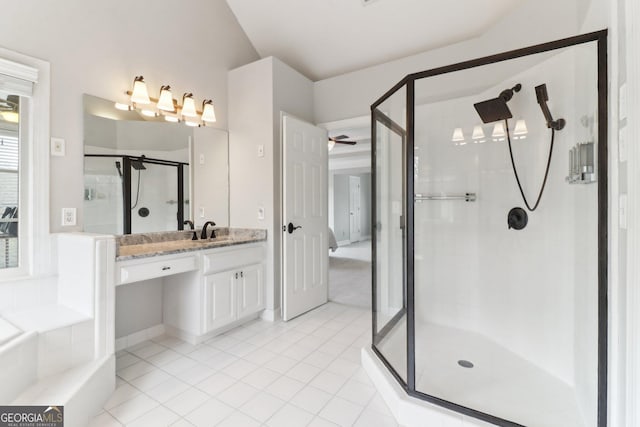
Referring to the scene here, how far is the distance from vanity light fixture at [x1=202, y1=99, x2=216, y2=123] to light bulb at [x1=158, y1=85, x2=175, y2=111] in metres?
0.33

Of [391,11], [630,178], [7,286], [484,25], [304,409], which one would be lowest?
[304,409]

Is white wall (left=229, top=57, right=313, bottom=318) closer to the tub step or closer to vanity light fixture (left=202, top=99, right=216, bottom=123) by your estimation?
vanity light fixture (left=202, top=99, right=216, bottom=123)

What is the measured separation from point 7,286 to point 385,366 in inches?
94.2

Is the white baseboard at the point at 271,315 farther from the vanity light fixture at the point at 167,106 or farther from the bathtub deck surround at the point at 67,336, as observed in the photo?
the vanity light fixture at the point at 167,106

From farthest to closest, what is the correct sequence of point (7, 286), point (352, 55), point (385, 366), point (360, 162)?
point (360, 162) < point (352, 55) < point (385, 366) < point (7, 286)

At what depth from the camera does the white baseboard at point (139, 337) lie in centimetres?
235

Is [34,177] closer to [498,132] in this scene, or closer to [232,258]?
[232,258]

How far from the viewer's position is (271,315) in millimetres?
2967

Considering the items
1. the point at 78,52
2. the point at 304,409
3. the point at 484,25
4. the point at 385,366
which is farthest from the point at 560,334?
the point at 78,52

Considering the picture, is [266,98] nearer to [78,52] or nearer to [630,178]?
[78,52]

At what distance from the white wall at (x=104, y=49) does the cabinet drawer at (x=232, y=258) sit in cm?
94

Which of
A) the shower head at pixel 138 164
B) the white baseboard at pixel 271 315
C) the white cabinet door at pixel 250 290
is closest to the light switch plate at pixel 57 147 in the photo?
the shower head at pixel 138 164

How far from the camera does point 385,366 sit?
6.27ft

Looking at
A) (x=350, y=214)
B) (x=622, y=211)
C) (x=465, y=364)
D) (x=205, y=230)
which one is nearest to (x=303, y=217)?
(x=205, y=230)
